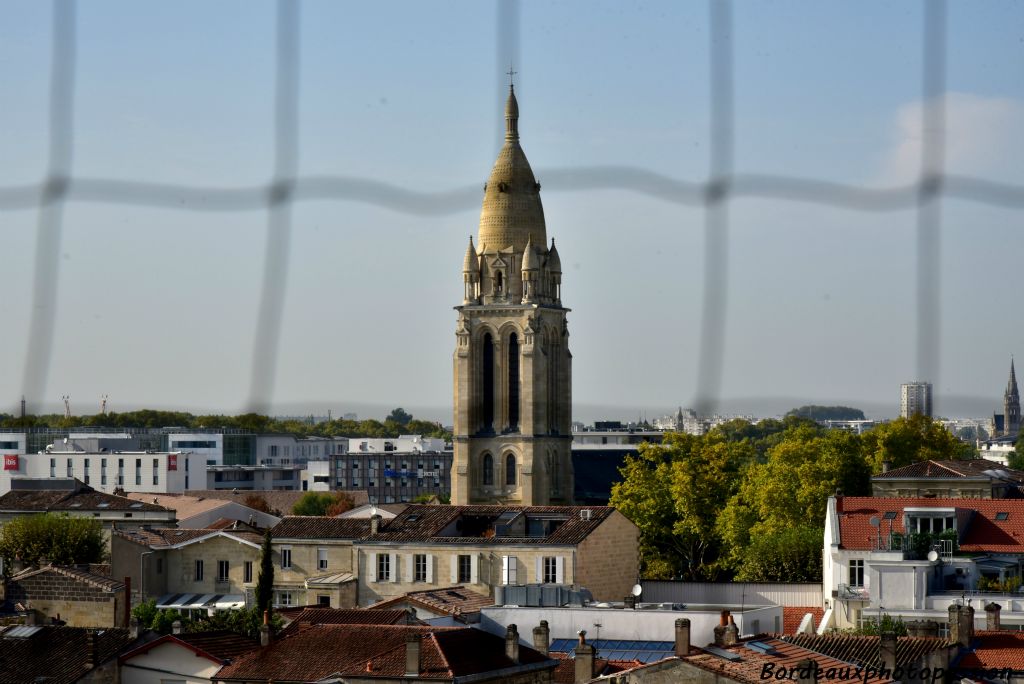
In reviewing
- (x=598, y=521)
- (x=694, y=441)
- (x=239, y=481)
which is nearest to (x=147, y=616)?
(x=598, y=521)

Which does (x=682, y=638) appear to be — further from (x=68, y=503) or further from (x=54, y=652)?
(x=68, y=503)

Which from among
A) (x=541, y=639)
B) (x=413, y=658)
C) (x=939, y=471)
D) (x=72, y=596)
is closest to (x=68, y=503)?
(x=72, y=596)

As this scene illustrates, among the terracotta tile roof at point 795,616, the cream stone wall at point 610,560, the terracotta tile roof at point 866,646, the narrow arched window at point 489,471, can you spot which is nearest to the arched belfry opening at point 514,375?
the narrow arched window at point 489,471

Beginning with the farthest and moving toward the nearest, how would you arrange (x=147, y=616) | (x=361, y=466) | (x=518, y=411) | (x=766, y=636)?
(x=361, y=466), (x=518, y=411), (x=147, y=616), (x=766, y=636)

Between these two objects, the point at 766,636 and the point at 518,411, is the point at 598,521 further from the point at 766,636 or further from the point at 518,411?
the point at 518,411

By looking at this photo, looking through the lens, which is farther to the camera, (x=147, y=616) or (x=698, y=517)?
(x=698, y=517)

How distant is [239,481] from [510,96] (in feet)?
194

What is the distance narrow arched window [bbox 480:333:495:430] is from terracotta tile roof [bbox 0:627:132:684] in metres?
58.3

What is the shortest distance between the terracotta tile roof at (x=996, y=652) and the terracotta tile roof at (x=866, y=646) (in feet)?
1.59

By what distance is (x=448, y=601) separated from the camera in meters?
53.9

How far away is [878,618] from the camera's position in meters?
49.8

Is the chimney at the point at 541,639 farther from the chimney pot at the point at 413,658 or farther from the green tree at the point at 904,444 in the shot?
the green tree at the point at 904,444

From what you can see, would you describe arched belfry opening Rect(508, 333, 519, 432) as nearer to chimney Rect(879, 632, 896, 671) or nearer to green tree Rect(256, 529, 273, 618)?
green tree Rect(256, 529, 273, 618)

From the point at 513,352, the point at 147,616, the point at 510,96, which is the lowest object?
Answer: the point at 147,616
